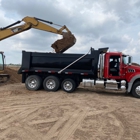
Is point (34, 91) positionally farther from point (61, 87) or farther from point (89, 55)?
point (89, 55)

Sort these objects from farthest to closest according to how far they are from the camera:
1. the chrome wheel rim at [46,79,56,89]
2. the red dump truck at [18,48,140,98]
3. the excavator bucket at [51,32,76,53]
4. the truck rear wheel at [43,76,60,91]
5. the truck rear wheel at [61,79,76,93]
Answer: the excavator bucket at [51,32,76,53] < the chrome wheel rim at [46,79,56,89] < the truck rear wheel at [43,76,60,91] < the truck rear wheel at [61,79,76,93] < the red dump truck at [18,48,140,98]

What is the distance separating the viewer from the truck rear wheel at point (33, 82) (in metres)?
13.9

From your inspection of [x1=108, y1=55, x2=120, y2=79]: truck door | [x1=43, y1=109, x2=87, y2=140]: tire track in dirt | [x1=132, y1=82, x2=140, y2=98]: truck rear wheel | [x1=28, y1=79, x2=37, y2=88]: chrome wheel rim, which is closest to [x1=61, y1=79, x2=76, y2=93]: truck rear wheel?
[x1=28, y1=79, x2=37, y2=88]: chrome wheel rim

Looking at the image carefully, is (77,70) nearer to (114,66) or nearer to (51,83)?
(51,83)

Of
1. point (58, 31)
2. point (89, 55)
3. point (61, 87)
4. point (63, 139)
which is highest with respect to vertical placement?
point (58, 31)

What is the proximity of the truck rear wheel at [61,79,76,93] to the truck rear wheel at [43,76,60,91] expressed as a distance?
37 cm

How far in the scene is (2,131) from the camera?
5.92m

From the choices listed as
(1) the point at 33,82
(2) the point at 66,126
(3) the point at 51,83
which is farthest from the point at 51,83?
(2) the point at 66,126

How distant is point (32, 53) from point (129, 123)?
856cm

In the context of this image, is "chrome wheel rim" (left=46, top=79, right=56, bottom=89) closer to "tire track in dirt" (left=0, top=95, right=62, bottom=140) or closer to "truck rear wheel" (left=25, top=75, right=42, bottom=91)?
"truck rear wheel" (left=25, top=75, right=42, bottom=91)

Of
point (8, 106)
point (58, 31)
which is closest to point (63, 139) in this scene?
point (8, 106)

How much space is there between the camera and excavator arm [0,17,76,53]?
1499 centimetres

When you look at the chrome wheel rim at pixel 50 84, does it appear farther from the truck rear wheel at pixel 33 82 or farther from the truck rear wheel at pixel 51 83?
the truck rear wheel at pixel 33 82

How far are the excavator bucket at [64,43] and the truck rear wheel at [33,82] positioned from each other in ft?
8.26
